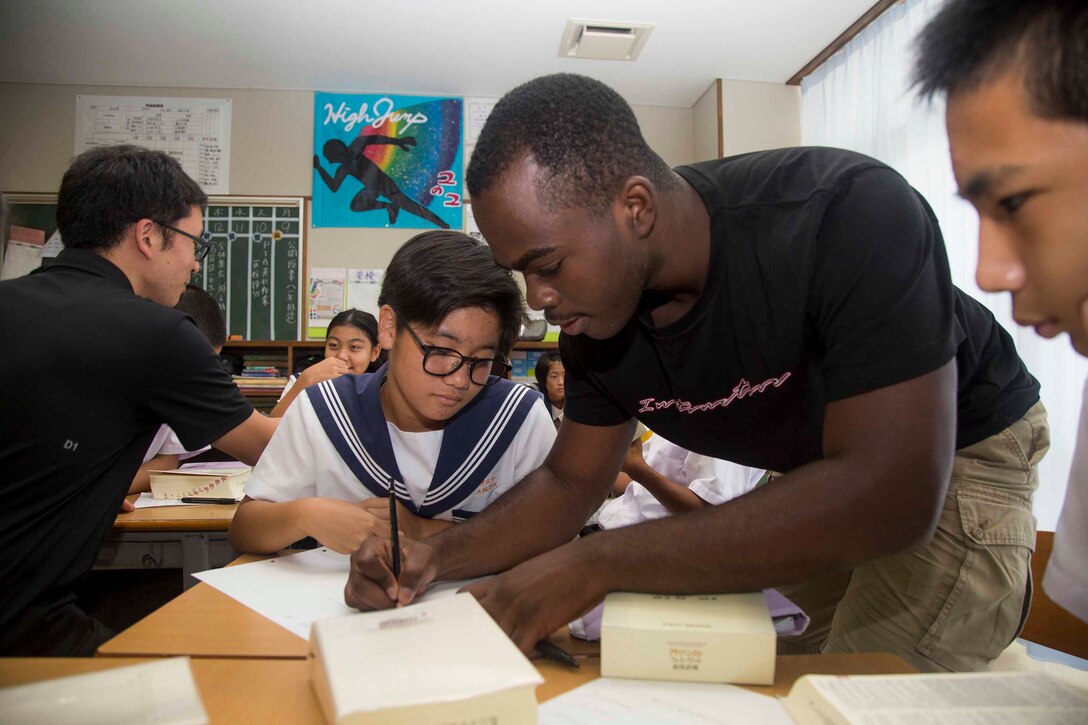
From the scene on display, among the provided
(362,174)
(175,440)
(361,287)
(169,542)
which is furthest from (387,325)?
(362,174)

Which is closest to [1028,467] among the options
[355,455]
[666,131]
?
[355,455]

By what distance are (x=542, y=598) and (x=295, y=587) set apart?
44 cm

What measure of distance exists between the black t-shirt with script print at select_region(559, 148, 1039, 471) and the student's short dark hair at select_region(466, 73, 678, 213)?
0.45 feet

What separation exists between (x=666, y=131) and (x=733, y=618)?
4.42m

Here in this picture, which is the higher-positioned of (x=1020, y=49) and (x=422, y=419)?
(x=1020, y=49)

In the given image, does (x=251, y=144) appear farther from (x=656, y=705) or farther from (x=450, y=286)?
(x=656, y=705)

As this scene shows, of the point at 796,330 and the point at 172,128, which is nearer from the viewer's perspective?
the point at 796,330

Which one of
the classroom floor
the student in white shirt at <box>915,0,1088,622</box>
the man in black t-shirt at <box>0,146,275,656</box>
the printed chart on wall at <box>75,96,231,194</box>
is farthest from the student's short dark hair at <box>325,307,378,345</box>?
the student in white shirt at <box>915,0,1088,622</box>

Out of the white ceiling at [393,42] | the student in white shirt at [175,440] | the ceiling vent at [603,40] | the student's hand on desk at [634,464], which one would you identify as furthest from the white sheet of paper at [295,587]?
the ceiling vent at [603,40]

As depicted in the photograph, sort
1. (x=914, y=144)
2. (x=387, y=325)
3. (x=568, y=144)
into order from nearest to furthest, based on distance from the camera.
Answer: (x=568, y=144) < (x=387, y=325) < (x=914, y=144)

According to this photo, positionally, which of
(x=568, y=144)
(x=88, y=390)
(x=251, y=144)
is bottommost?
(x=88, y=390)

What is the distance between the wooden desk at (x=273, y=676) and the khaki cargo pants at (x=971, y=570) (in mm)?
309

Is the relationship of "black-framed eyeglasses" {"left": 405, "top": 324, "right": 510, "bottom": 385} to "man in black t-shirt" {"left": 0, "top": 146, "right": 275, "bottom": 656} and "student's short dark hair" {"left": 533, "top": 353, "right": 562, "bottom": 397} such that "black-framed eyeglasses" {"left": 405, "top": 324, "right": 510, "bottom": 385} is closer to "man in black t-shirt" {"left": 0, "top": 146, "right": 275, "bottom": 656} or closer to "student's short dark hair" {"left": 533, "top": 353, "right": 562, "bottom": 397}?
"man in black t-shirt" {"left": 0, "top": 146, "right": 275, "bottom": 656}

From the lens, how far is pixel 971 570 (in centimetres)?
102
